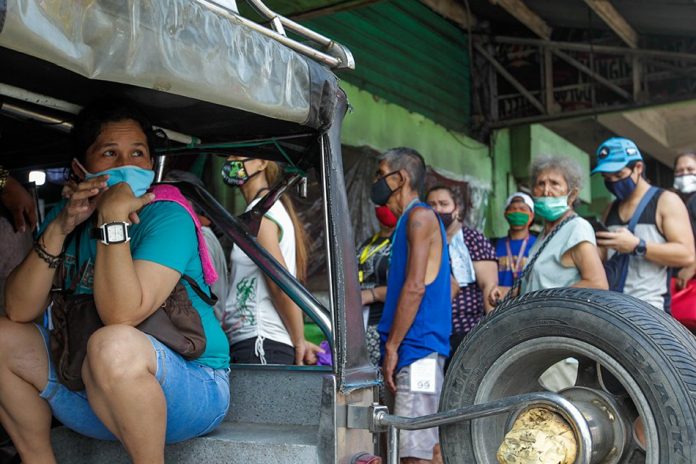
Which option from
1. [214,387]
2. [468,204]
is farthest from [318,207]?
[214,387]

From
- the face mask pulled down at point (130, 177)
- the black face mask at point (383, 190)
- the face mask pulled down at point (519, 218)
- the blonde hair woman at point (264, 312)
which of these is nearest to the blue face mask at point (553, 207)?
the black face mask at point (383, 190)

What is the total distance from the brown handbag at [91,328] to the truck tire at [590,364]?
0.84m

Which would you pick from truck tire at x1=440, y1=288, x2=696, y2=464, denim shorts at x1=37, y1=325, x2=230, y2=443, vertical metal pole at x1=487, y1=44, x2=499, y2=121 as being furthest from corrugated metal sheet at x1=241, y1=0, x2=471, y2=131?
truck tire at x1=440, y1=288, x2=696, y2=464

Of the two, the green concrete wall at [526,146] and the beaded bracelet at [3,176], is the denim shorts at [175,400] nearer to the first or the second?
the beaded bracelet at [3,176]

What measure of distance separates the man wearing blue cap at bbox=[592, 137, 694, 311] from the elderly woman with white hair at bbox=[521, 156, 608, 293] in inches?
8.0

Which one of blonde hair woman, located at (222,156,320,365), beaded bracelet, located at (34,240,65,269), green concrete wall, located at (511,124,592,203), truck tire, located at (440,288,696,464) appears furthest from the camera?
green concrete wall, located at (511,124,592,203)

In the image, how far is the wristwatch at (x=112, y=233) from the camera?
224cm

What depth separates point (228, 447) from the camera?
8.04 feet

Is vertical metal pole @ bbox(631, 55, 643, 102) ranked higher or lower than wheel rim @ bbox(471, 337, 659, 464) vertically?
higher

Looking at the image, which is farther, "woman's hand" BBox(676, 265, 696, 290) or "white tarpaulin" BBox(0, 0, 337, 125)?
"woman's hand" BBox(676, 265, 696, 290)

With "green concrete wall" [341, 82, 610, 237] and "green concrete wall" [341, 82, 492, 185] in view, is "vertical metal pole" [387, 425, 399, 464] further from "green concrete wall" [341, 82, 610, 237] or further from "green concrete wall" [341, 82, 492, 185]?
"green concrete wall" [341, 82, 610, 237]

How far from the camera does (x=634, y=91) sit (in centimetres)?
955

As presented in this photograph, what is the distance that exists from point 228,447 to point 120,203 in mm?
847

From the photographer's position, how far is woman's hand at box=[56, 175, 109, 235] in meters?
2.33
